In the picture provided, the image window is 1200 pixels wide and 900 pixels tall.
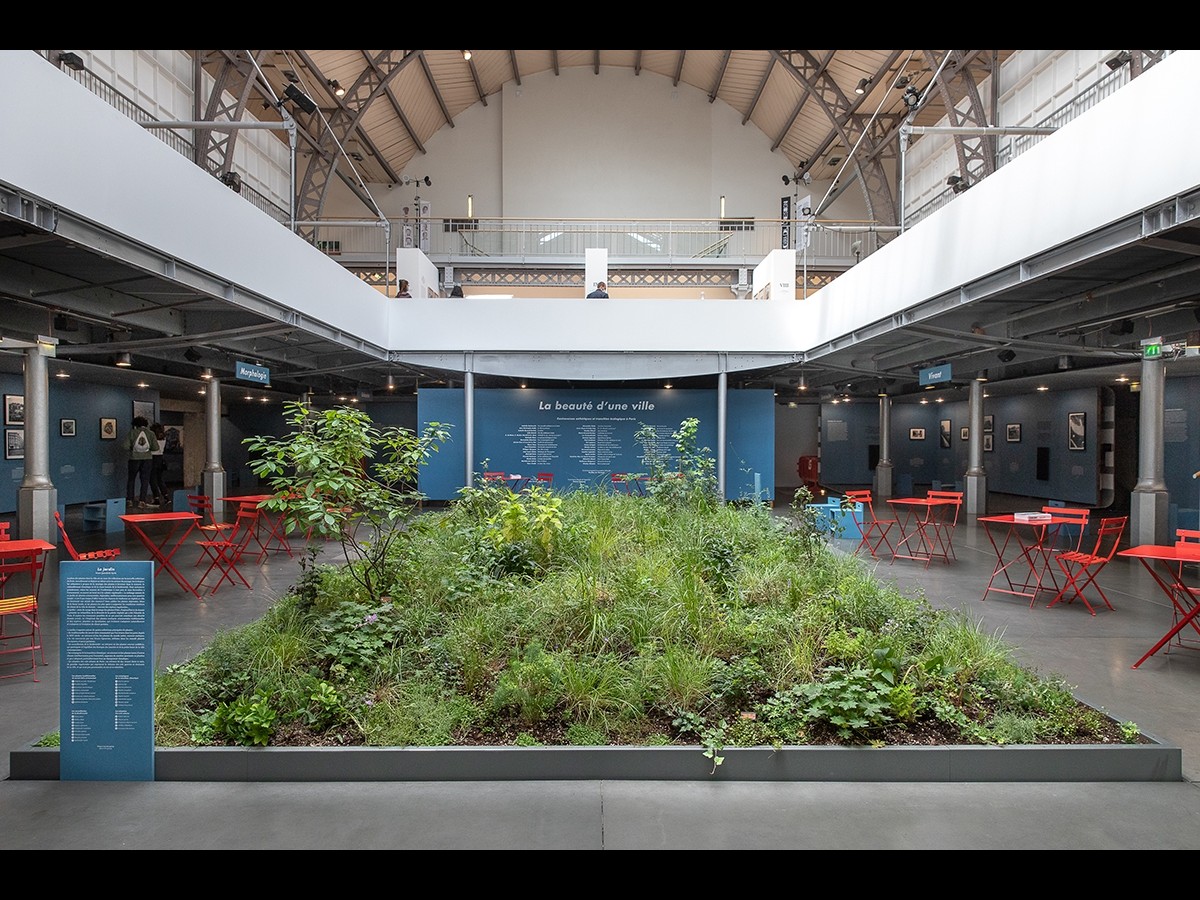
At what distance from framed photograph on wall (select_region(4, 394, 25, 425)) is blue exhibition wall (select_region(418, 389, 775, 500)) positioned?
27.7ft

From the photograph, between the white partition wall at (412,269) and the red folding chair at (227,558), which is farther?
the white partition wall at (412,269)

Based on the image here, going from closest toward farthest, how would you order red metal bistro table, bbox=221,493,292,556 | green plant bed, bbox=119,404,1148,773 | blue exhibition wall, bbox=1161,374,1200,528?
green plant bed, bbox=119,404,1148,773, red metal bistro table, bbox=221,493,292,556, blue exhibition wall, bbox=1161,374,1200,528

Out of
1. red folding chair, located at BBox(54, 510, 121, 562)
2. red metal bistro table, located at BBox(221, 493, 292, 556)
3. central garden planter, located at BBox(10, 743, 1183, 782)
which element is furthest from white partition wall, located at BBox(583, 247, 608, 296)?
central garden planter, located at BBox(10, 743, 1183, 782)

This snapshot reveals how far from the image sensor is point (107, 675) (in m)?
3.16

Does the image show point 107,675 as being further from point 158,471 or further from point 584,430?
point 158,471

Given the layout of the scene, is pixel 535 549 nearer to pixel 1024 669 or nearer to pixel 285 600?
pixel 285 600

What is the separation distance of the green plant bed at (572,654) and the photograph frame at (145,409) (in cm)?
1602

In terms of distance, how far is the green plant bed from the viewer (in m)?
3.40

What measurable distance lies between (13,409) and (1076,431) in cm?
2524

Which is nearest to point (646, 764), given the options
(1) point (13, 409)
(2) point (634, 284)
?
(1) point (13, 409)

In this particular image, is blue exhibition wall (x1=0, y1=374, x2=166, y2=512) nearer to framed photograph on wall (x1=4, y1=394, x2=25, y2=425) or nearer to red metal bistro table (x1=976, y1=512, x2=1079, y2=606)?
framed photograph on wall (x1=4, y1=394, x2=25, y2=425)

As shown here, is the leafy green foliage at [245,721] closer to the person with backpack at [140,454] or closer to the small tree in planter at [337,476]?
the small tree in planter at [337,476]

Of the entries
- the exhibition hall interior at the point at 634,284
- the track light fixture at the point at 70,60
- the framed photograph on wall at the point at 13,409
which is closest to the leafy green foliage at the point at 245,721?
the exhibition hall interior at the point at 634,284

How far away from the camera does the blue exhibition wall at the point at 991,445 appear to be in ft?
54.1
